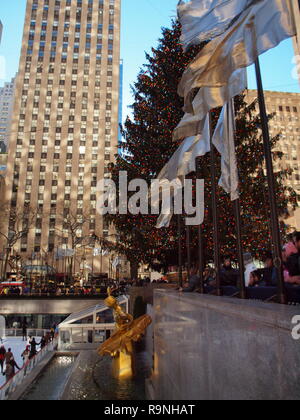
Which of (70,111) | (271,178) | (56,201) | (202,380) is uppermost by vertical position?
(70,111)

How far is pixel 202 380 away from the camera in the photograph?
340 cm

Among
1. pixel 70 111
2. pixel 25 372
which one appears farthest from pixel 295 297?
pixel 70 111

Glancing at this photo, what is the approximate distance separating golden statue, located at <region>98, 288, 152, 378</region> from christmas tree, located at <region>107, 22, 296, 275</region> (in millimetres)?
4144

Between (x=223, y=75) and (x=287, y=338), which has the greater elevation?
(x=223, y=75)

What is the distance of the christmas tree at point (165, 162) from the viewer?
12680 millimetres

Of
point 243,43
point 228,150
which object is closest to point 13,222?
point 228,150

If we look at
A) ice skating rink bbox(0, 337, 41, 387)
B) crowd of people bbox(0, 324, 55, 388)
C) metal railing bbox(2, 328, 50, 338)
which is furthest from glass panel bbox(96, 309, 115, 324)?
metal railing bbox(2, 328, 50, 338)

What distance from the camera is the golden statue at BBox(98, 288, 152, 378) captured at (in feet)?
31.7

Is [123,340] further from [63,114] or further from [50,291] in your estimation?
[63,114]

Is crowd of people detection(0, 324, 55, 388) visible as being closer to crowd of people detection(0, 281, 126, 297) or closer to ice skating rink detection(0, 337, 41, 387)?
ice skating rink detection(0, 337, 41, 387)

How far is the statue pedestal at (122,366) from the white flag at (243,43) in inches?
326

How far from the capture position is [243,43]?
13.4ft
